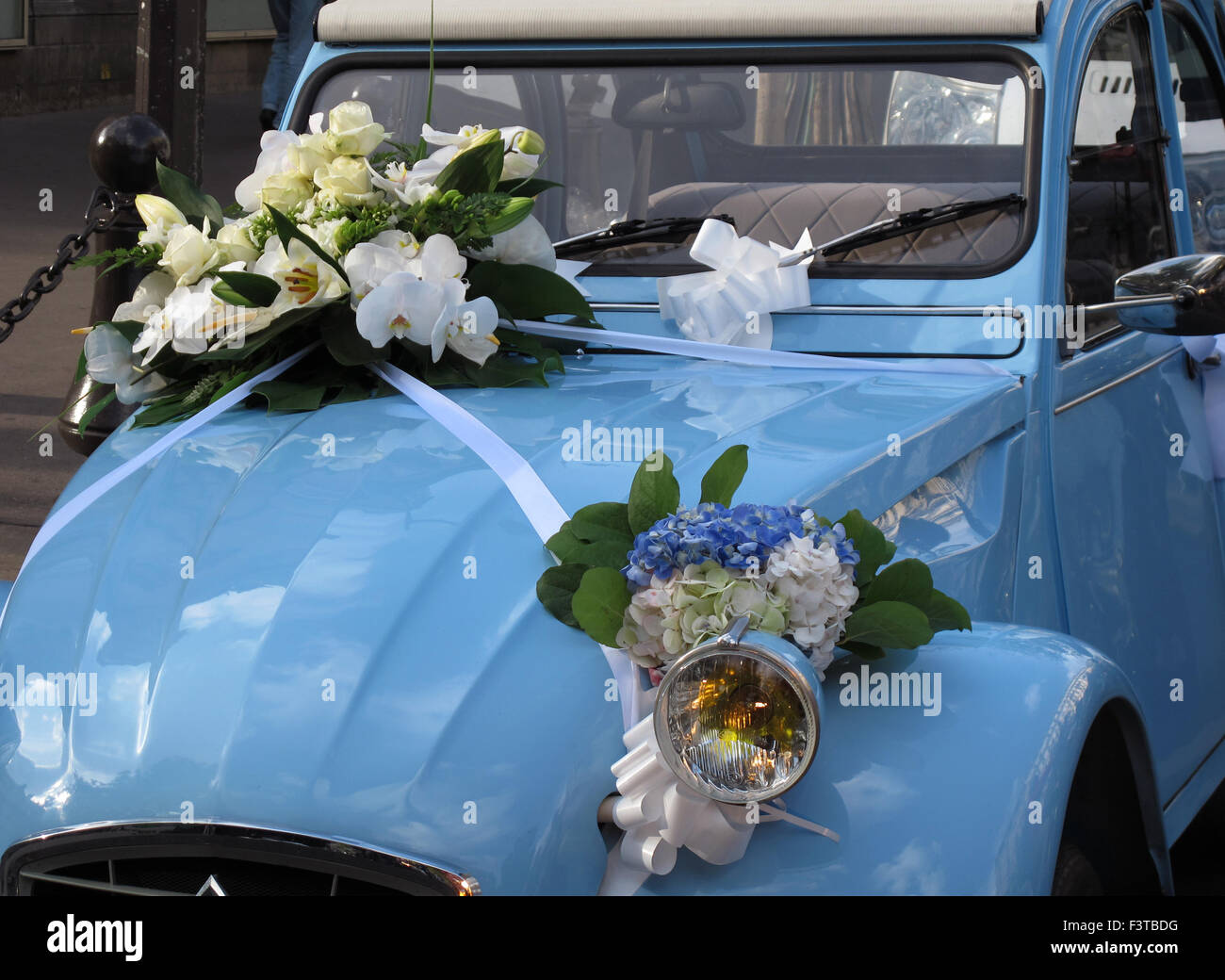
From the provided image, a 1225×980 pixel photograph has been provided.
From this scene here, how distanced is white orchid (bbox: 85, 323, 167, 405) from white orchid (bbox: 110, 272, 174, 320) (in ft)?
0.14

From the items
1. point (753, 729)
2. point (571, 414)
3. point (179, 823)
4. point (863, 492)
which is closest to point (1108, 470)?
point (863, 492)

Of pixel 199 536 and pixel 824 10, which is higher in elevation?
pixel 824 10

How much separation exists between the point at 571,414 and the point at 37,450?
492 centimetres

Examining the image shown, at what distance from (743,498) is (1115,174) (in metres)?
1.59

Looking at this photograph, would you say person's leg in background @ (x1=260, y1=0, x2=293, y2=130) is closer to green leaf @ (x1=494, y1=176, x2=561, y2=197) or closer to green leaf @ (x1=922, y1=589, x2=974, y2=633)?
green leaf @ (x1=494, y1=176, x2=561, y2=197)

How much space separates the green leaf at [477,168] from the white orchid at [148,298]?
1.71ft

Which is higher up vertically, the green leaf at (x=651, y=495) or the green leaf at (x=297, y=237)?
the green leaf at (x=297, y=237)

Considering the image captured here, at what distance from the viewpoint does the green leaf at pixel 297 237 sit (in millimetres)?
2674

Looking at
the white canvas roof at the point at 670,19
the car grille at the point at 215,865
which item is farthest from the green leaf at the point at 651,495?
the white canvas roof at the point at 670,19

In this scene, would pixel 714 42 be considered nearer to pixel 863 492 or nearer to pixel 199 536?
pixel 863 492

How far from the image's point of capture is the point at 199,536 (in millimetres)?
2240

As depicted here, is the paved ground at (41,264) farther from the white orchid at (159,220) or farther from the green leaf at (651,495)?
the green leaf at (651,495)

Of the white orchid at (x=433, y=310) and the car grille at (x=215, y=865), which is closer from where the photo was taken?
the car grille at (x=215, y=865)

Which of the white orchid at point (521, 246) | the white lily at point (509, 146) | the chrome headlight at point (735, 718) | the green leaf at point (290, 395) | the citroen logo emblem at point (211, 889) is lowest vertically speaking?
the citroen logo emblem at point (211, 889)
